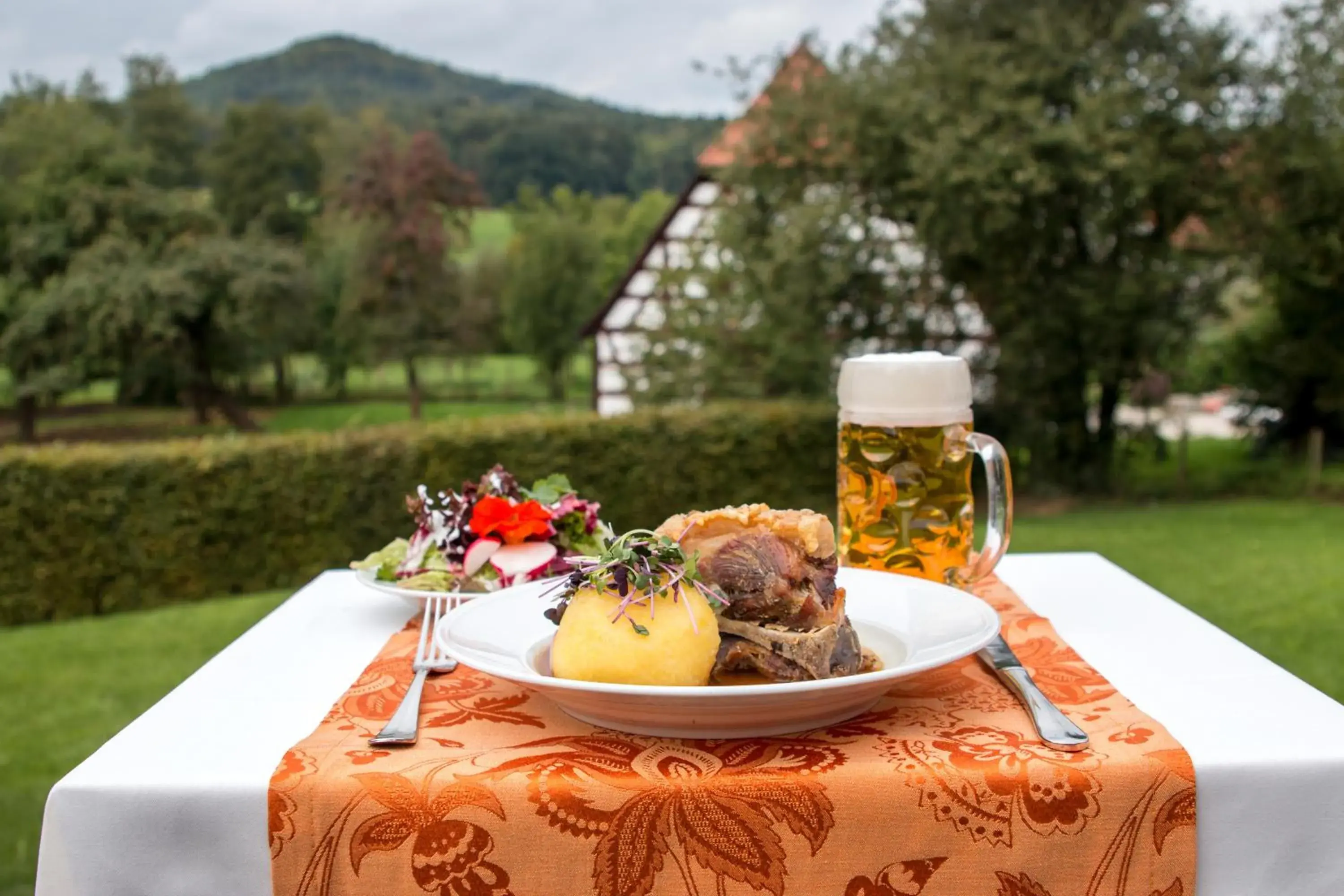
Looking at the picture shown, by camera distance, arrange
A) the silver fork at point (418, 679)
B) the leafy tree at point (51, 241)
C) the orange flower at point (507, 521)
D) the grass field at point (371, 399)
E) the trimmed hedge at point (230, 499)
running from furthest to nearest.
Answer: the grass field at point (371, 399)
the leafy tree at point (51, 241)
the trimmed hedge at point (230, 499)
the orange flower at point (507, 521)
the silver fork at point (418, 679)

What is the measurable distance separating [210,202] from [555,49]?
26.5 m

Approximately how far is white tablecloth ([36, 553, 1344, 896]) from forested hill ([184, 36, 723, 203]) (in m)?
28.0

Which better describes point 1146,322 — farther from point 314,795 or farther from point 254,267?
point 254,267

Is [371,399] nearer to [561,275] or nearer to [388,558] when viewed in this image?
[561,275]

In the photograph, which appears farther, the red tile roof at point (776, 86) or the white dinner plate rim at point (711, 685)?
the red tile roof at point (776, 86)

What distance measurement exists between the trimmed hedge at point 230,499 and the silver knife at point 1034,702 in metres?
7.60

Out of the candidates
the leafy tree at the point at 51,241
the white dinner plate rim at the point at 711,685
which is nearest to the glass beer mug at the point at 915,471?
the white dinner plate rim at the point at 711,685

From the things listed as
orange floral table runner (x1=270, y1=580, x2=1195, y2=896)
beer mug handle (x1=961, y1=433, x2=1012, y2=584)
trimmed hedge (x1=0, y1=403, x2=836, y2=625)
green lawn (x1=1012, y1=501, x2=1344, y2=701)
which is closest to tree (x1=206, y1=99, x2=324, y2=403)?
trimmed hedge (x1=0, y1=403, x2=836, y2=625)

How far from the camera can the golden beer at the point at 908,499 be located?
5.59 ft

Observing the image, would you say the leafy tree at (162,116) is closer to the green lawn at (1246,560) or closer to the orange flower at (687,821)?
the green lawn at (1246,560)

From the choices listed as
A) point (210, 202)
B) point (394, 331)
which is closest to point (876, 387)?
point (394, 331)

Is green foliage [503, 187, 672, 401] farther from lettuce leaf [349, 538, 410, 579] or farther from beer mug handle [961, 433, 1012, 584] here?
beer mug handle [961, 433, 1012, 584]

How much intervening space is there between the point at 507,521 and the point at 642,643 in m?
0.74

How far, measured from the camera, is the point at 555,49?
5453 centimetres
